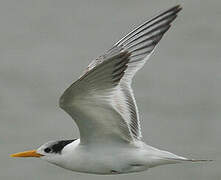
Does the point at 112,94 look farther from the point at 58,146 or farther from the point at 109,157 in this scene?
the point at 58,146

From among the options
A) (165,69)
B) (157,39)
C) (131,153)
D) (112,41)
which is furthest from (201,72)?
(131,153)

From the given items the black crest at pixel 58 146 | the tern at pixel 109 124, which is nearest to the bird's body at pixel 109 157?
the tern at pixel 109 124

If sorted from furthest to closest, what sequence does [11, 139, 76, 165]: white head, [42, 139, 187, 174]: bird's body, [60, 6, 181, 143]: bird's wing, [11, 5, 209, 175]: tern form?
[11, 139, 76, 165]: white head → [42, 139, 187, 174]: bird's body → [11, 5, 209, 175]: tern → [60, 6, 181, 143]: bird's wing

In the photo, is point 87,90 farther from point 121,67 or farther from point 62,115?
point 62,115

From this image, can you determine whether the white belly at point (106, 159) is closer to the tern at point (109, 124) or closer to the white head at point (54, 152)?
the tern at point (109, 124)

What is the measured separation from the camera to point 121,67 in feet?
20.8

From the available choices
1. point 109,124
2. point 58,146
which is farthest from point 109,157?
point 58,146

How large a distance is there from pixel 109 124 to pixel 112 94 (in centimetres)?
30

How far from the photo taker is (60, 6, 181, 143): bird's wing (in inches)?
254

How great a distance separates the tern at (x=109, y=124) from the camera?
265 inches

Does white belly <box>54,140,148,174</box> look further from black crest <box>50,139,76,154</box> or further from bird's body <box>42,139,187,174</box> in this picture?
black crest <box>50,139,76,154</box>

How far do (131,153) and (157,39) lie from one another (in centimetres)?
114

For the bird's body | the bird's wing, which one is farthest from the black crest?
the bird's wing

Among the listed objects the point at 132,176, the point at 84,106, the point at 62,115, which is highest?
the point at 84,106
